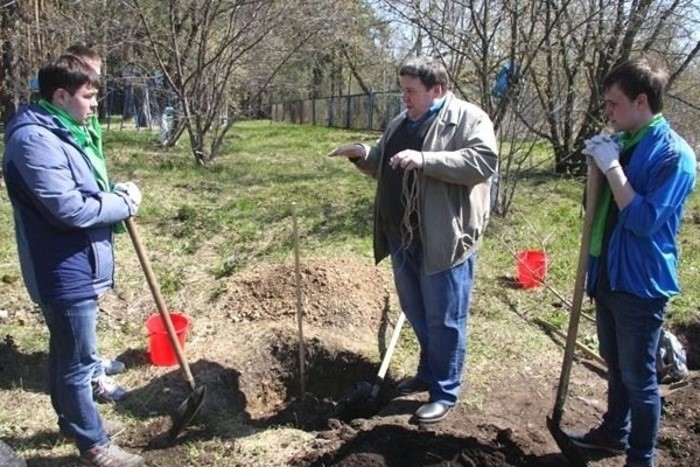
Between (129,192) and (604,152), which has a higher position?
(604,152)

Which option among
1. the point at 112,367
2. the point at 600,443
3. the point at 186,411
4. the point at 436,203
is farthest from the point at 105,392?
the point at 600,443

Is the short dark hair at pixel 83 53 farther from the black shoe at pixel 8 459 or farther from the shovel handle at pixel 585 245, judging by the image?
the shovel handle at pixel 585 245

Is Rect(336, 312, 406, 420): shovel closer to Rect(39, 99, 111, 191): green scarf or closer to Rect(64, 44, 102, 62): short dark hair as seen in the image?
Rect(39, 99, 111, 191): green scarf

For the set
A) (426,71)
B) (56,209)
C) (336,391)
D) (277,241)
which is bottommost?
(336,391)

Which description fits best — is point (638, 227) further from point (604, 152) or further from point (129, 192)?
point (129, 192)

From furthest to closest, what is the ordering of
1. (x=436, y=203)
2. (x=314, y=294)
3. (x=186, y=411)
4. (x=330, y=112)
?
(x=330, y=112)
(x=314, y=294)
(x=186, y=411)
(x=436, y=203)

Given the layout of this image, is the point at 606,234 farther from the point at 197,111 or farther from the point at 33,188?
the point at 197,111

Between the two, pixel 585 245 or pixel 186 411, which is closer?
pixel 585 245

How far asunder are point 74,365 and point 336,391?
1873 millimetres

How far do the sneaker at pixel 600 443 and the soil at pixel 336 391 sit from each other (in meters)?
0.07

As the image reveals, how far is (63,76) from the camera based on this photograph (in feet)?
9.05

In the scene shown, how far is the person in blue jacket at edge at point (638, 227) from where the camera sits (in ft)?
8.59

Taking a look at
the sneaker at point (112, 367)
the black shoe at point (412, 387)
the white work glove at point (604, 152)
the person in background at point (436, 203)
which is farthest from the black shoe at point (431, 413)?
the sneaker at point (112, 367)

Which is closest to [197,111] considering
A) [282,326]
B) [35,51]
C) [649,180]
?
[35,51]
